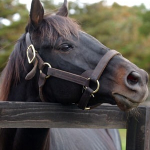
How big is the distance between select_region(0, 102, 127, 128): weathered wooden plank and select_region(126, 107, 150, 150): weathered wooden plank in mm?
91

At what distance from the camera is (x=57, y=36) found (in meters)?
2.65

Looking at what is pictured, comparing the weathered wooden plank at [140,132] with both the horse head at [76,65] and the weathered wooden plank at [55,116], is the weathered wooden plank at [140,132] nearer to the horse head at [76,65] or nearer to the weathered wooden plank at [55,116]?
the weathered wooden plank at [55,116]

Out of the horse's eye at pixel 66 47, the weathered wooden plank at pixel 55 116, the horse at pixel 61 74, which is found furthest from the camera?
the horse's eye at pixel 66 47

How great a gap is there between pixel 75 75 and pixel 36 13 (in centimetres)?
59

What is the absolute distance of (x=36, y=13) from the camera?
267 cm

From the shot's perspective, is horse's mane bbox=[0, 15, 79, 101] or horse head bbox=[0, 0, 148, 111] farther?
horse's mane bbox=[0, 15, 79, 101]

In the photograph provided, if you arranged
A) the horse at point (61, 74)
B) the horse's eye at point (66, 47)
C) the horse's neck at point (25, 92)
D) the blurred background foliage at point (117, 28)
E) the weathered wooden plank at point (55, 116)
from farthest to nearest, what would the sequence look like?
1. the blurred background foliage at point (117, 28)
2. the horse's neck at point (25, 92)
3. the horse's eye at point (66, 47)
4. the horse at point (61, 74)
5. the weathered wooden plank at point (55, 116)

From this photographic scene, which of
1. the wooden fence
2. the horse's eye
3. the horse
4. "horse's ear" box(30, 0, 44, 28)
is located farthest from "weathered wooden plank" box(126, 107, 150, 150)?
"horse's ear" box(30, 0, 44, 28)

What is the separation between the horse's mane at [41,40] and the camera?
2654 millimetres

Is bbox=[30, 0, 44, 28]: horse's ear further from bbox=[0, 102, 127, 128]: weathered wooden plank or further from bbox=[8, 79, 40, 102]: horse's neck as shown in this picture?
bbox=[0, 102, 127, 128]: weathered wooden plank

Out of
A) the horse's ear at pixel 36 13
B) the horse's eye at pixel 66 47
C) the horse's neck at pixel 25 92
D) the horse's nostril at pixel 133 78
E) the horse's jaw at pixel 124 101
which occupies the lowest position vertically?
the horse's jaw at pixel 124 101

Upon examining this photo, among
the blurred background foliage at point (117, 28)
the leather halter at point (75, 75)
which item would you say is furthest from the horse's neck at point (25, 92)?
the blurred background foliage at point (117, 28)

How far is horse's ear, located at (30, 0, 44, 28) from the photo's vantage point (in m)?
2.60

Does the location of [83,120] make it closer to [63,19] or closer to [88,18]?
[63,19]
